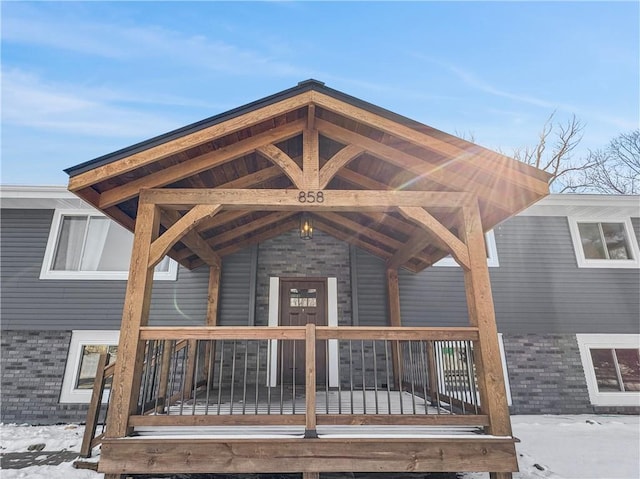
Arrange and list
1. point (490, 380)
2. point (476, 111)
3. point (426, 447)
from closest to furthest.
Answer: point (426, 447), point (490, 380), point (476, 111)

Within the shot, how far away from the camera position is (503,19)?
10.1 meters

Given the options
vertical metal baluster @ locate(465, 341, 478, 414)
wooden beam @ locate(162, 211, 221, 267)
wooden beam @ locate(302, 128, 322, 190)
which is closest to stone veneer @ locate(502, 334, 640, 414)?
vertical metal baluster @ locate(465, 341, 478, 414)

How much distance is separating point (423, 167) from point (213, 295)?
442 cm

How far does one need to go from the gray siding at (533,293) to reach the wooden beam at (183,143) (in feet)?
13.1

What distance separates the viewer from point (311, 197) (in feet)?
12.6

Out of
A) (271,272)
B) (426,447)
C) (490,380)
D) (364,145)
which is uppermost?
(364,145)

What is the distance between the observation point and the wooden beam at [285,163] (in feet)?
12.8

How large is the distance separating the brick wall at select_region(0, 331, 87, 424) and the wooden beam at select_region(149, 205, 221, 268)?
15.6ft

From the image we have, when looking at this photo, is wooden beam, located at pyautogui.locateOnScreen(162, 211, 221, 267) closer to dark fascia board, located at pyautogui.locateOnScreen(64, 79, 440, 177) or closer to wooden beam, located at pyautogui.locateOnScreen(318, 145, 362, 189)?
dark fascia board, located at pyautogui.locateOnScreen(64, 79, 440, 177)

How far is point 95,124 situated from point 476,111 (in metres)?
15.1

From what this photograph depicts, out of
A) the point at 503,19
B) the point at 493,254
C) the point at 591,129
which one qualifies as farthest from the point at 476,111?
the point at 493,254

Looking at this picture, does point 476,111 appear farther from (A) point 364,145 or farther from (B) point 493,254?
(A) point 364,145

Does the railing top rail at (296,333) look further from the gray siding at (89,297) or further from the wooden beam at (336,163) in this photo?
the gray siding at (89,297)

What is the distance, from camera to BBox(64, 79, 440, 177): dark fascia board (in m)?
3.63
